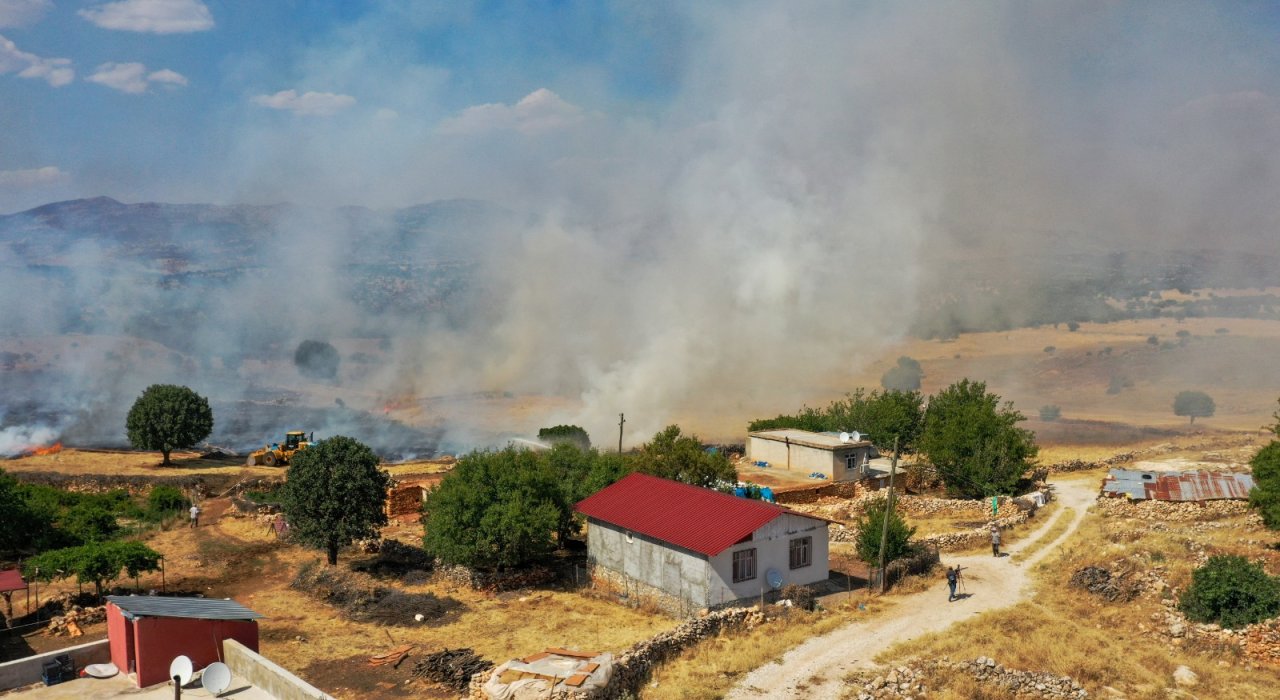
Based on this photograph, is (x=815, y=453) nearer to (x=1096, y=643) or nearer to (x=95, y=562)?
(x=1096, y=643)

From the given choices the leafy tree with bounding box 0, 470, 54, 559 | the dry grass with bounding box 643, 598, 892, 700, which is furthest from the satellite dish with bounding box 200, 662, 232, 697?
the leafy tree with bounding box 0, 470, 54, 559

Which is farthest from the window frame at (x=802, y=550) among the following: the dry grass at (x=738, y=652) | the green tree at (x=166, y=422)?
the green tree at (x=166, y=422)

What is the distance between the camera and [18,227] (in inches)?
6491

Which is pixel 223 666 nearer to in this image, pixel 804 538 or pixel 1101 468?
pixel 804 538

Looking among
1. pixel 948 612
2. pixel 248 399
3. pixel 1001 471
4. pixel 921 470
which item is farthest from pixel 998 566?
pixel 248 399

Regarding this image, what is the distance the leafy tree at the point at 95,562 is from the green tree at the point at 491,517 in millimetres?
9070

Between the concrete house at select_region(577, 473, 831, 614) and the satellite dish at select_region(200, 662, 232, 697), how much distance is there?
44.7ft

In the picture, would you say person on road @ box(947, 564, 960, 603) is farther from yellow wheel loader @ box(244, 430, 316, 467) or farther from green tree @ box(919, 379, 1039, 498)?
yellow wheel loader @ box(244, 430, 316, 467)

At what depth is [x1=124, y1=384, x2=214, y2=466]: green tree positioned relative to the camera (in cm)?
5984

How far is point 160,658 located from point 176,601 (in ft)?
7.83

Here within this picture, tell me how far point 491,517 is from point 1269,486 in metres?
27.4

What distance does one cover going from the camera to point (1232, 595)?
25.4 meters

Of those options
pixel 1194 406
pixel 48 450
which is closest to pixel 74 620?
pixel 48 450

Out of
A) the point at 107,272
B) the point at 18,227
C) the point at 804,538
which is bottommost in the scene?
the point at 804,538
